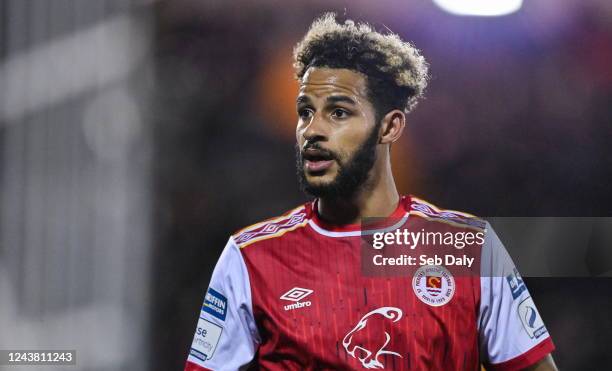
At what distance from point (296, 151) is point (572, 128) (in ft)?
2.97

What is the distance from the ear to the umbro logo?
53 cm

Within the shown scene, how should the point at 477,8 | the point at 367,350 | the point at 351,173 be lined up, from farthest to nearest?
the point at 477,8, the point at 351,173, the point at 367,350

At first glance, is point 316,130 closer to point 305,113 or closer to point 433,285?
point 305,113

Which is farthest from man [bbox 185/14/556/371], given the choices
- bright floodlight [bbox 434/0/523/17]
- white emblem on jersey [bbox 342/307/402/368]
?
bright floodlight [bbox 434/0/523/17]

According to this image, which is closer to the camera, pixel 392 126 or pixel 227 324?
pixel 227 324

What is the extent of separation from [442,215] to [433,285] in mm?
240

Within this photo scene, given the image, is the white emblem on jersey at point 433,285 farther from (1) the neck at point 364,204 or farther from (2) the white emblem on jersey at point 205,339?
(2) the white emblem on jersey at point 205,339

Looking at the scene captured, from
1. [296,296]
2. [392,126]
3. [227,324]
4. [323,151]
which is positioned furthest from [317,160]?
[227,324]

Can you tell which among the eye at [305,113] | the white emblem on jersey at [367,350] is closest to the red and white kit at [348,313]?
the white emblem on jersey at [367,350]

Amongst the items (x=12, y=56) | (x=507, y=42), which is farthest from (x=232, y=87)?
(x=507, y=42)

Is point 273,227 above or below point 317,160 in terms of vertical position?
below

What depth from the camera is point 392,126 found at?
224cm

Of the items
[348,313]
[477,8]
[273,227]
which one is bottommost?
[348,313]

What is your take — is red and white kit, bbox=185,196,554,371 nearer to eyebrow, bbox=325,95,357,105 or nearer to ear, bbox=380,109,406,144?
ear, bbox=380,109,406,144
